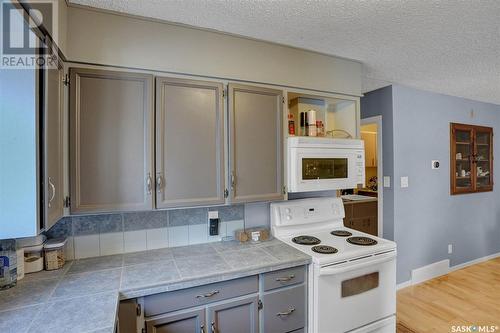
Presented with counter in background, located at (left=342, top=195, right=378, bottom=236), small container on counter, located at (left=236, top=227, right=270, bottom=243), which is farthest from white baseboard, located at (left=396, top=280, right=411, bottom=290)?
small container on counter, located at (left=236, top=227, right=270, bottom=243)

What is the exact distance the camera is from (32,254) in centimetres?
138

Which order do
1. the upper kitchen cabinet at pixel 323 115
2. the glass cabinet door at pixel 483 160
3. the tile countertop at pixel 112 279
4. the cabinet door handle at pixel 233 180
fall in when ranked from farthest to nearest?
the glass cabinet door at pixel 483 160 → the upper kitchen cabinet at pixel 323 115 → the cabinet door handle at pixel 233 180 → the tile countertop at pixel 112 279

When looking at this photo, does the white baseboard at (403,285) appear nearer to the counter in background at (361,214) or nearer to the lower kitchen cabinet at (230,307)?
the counter in background at (361,214)

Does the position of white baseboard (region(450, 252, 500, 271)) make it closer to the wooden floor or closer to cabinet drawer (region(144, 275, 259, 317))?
the wooden floor

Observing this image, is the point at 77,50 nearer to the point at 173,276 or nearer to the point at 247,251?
the point at 173,276

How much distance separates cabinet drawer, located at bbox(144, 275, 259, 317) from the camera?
1.24 meters

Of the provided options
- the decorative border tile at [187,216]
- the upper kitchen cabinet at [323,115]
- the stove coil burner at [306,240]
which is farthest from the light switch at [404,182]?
the decorative border tile at [187,216]

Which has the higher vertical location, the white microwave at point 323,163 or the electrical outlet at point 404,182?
the white microwave at point 323,163

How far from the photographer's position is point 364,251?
65.5 inches

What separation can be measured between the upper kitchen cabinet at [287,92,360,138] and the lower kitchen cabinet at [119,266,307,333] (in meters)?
1.07

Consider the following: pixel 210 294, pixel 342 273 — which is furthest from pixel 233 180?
pixel 342 273

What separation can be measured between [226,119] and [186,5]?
2.22 feet

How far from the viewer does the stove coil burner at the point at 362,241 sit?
179 cm

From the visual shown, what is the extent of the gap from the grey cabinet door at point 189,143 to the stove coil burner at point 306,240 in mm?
673
